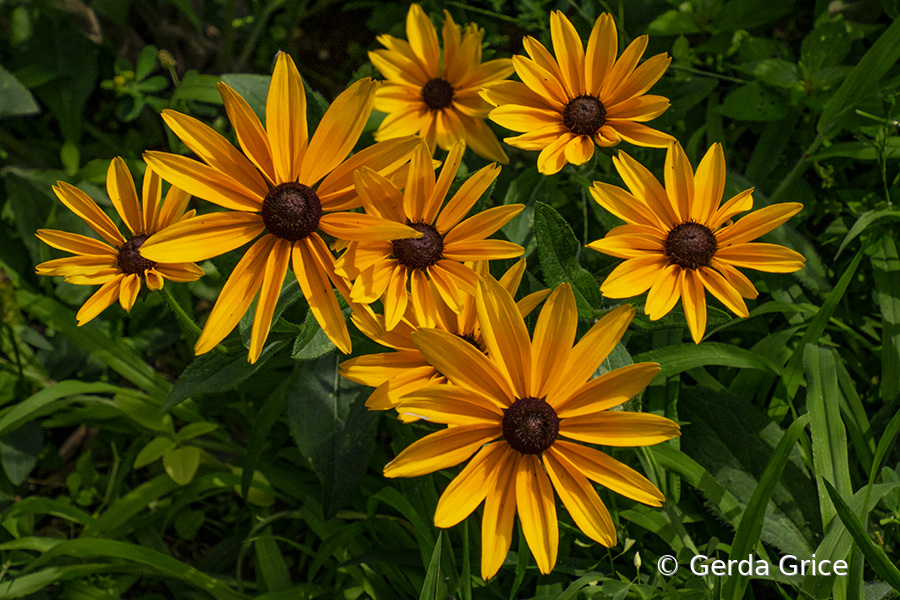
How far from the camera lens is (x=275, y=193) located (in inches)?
45.1

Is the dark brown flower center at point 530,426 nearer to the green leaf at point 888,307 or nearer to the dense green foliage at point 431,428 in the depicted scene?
the dense green foliage at point 431,428

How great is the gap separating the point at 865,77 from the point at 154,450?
2029 mm

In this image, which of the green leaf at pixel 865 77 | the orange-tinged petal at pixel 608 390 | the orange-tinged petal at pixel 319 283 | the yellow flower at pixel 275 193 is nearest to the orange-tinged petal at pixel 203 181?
the yellow flower at pixel 275 193

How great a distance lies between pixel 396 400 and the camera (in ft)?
3.74

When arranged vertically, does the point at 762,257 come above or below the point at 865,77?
below

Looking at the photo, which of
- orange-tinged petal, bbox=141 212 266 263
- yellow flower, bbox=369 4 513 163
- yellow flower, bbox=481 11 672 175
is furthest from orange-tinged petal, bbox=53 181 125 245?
yellow flower, bbox=481 11 672 175

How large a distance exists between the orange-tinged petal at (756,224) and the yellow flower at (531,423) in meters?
0.33

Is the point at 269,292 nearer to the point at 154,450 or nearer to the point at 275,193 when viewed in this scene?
the point at 275,193

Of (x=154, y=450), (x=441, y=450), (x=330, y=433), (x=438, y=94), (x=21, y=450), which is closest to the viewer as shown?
(x=441, y=450)

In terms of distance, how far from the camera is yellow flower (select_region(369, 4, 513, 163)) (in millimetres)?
1641

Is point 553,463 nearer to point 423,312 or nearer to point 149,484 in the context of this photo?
point 423,312

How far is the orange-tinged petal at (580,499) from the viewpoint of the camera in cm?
109

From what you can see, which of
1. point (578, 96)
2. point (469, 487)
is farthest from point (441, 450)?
point (578, 96)

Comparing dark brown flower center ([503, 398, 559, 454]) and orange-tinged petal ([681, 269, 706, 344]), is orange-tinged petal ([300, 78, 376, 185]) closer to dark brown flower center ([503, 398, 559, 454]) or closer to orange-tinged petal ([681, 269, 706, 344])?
dark brown flower center ([503, 398, 559, 454])
